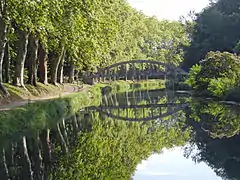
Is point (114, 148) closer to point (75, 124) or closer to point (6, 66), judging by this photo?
point (75, 124)

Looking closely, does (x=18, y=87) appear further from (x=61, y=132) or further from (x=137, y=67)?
(x=137, y=67)

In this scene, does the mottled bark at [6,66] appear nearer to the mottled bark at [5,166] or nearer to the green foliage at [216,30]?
the mottled bark at [5,166]

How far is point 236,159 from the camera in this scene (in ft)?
33.2

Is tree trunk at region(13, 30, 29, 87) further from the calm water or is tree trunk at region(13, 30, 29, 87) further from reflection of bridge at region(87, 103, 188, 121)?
the calm water

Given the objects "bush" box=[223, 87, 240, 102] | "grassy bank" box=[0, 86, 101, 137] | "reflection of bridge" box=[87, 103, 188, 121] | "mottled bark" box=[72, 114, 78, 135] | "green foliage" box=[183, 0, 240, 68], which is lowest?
"reflection of bridge" box=[87, 103, 188, 121]

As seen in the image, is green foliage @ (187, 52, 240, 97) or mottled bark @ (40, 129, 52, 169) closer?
mottled bark @ (40, 129, 52, 169)

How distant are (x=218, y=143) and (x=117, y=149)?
2.76 m

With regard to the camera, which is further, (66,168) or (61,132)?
(61,132)

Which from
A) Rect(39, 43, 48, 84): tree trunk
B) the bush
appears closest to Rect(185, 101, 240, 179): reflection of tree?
the bush

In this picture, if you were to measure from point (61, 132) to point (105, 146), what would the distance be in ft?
11.4

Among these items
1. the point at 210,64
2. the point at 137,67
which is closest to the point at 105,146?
the point at 210,64

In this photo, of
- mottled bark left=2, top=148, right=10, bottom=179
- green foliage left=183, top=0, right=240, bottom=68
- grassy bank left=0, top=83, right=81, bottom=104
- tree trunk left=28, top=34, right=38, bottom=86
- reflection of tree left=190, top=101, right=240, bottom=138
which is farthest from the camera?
green foliage left=183, top=0, right=240, bottom=68

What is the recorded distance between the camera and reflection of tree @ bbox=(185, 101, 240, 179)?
9.48m

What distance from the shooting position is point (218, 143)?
1270cm
